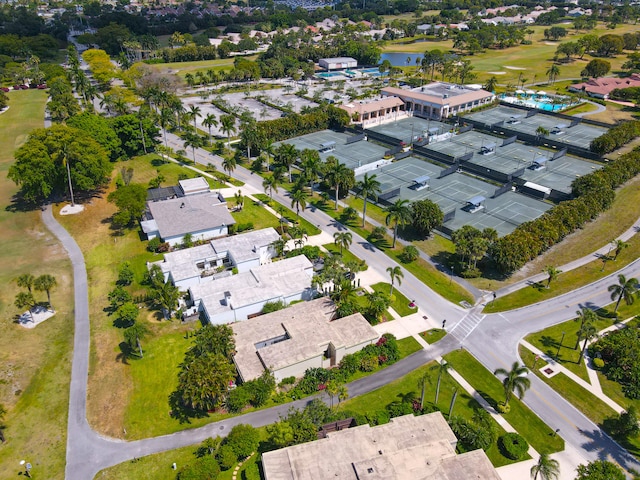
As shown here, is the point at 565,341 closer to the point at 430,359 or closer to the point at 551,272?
the point at 551,272

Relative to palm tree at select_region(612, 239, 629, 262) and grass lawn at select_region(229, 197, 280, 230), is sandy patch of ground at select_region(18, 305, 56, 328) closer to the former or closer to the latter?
grass lawn at select_region(229, 197, 280, 230)

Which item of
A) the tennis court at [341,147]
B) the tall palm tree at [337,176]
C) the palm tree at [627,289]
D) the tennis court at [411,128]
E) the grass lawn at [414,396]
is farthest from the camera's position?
the tennis court at [411,128]

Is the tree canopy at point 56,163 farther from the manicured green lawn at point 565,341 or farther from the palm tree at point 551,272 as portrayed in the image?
the palm tree at point 551,272

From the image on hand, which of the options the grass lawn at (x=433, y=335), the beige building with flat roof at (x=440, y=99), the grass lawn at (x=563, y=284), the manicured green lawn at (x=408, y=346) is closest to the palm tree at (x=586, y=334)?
the grass lawn at (x=563, y=284)

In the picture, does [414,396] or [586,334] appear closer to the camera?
[414,396]

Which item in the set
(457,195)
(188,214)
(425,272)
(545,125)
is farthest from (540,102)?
(188,214)

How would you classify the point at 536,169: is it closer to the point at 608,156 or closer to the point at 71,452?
the point at 608,156

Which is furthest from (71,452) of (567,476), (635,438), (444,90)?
(444,90)

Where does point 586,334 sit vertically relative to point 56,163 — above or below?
below
